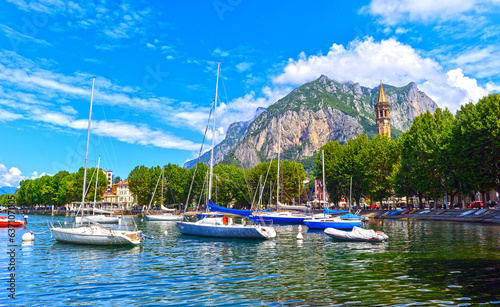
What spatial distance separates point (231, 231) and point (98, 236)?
42.2ft

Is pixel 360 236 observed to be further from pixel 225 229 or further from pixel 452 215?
pixel 452 215

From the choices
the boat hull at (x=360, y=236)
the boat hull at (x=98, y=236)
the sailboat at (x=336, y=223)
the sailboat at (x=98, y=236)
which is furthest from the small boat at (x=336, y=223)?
the boat hull at (x=98, y=236)

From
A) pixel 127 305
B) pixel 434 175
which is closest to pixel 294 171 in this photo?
pixel 434 175

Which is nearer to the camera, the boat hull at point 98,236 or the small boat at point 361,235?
the boat hull at point 98,236

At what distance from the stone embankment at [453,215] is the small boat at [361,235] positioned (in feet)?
109

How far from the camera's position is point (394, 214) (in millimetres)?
83375

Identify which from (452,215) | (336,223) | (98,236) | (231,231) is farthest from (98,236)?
(452,215)

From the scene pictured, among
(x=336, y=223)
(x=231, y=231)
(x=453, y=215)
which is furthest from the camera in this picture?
(x=453, y=215)

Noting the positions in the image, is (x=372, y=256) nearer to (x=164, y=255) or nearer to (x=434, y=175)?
(x=164, y=255)

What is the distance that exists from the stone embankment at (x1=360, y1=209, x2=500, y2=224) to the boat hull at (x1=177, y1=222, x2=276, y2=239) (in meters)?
42.0

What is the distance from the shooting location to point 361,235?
113 feet

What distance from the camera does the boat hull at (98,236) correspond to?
30.1 meters

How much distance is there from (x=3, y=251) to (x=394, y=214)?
7845cm

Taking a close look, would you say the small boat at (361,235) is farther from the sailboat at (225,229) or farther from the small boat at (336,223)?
the small boat at (336,223)
